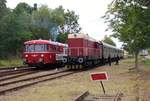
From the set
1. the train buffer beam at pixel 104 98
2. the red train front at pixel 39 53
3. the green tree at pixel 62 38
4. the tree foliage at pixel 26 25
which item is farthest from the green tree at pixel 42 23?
the train buffer beam at pixel 104 98

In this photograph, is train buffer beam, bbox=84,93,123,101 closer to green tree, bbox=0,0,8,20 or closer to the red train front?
the red train front

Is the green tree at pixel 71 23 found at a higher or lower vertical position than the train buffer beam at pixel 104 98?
higher

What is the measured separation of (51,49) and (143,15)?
18.5 metres

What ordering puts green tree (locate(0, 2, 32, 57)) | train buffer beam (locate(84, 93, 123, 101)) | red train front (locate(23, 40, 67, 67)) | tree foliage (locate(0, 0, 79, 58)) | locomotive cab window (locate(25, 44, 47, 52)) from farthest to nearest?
tree foliage (locate(0, 0, 79, 58)), green tree (locate(0, 2, 32, 57)), locomotive cab window (locate(25, 44, 47, 52)), red train front (locate(23, 40, 67, 67)), train buffer beam (locate(84, 93, 123, 101))

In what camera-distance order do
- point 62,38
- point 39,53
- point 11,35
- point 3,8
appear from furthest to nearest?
point 62,38 → point 3,8 → point 11,35 → point 39,53

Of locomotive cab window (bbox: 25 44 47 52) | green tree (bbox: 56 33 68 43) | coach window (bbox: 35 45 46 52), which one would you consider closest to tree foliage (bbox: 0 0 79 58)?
green tree (bbox: 56 33 68 43)

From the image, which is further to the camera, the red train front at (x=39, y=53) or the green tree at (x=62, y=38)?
the green tree at (x=62, y=38)

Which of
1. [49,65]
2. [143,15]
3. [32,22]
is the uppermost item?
[32,22]

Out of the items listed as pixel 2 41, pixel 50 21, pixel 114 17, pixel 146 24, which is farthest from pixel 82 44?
pixel 50 21

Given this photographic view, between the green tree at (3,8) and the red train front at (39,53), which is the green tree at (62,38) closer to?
the green tree at (3,8)

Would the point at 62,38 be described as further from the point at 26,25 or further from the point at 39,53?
the point at 39,53

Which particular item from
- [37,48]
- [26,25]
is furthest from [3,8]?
[37,48]

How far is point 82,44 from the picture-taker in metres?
44.2

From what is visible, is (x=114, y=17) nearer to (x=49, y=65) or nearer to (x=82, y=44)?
A: (x=82, y=44)
